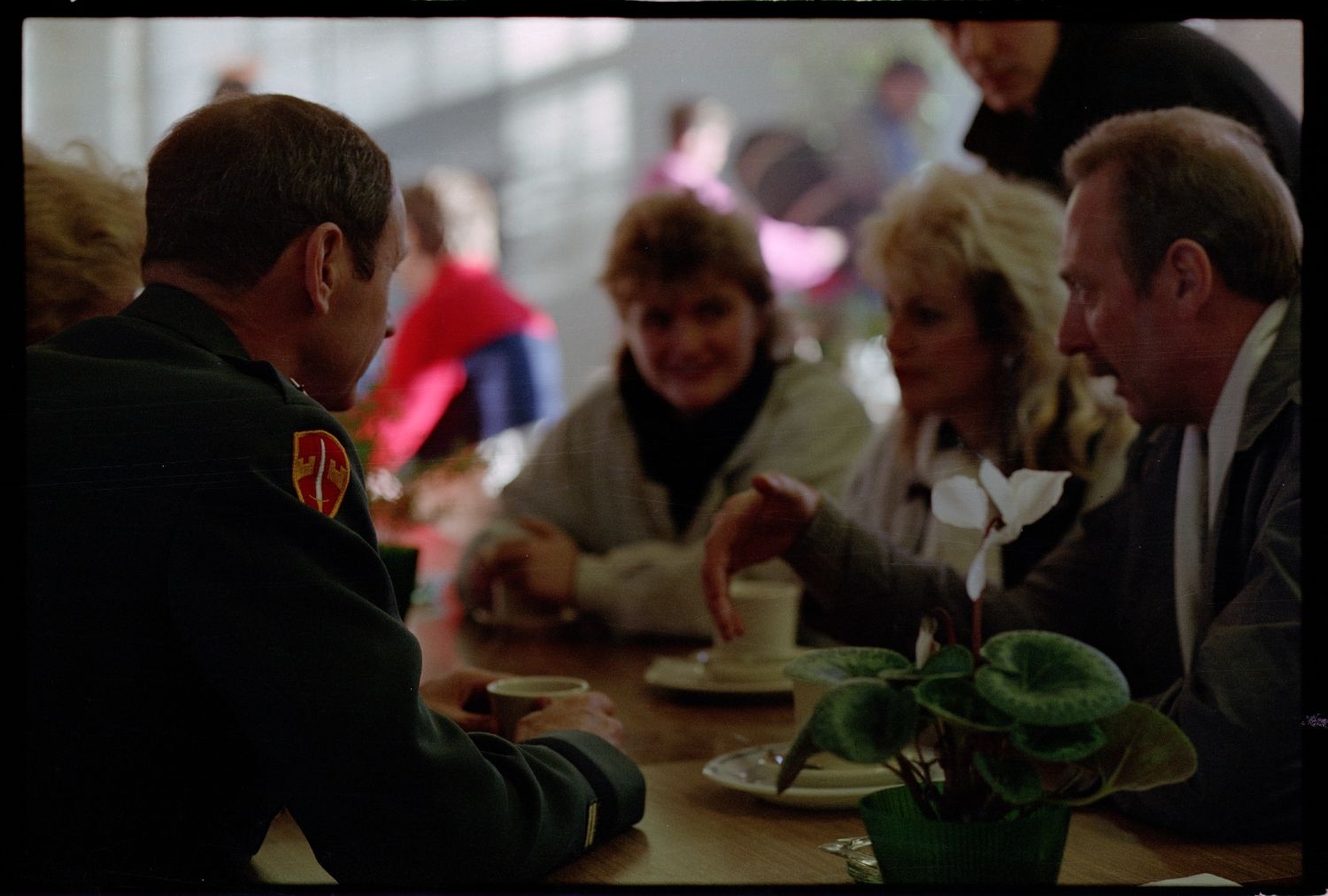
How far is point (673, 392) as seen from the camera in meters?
1.46

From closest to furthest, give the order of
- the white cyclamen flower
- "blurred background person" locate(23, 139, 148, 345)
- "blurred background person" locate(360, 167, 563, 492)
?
the white cyclamen flower < "blurred background person" locate(23, 139, 148, 345) < "blurred background person" locate(360, 167, 563, 492)

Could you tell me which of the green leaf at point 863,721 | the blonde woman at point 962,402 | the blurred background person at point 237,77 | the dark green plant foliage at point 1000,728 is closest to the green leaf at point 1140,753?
the dark green plant foliage at point 1000,728

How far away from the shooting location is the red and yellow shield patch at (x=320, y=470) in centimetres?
80

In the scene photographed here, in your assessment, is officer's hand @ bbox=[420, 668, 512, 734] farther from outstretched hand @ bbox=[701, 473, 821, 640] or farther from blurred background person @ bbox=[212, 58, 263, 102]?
blurred background person @ bbox=[212, 58, 263, 102]

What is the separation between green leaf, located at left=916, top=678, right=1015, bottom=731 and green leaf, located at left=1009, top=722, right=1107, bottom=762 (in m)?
0.01

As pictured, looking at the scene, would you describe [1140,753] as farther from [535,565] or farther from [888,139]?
[535,565]

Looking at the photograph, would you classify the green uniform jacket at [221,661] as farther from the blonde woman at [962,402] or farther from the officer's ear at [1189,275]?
the officer's ear at [1189,275]

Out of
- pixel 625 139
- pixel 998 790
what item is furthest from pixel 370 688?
pixel 625 139

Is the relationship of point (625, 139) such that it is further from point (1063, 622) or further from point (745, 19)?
point (1063, 622)

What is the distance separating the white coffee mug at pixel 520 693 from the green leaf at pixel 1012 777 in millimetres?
425

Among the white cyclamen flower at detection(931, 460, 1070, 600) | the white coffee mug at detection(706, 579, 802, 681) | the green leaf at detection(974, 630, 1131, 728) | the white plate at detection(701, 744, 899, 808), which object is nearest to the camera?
the green leaf at detection(974, 630, 1131, 728)

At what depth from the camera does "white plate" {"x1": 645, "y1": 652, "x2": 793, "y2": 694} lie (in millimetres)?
1242

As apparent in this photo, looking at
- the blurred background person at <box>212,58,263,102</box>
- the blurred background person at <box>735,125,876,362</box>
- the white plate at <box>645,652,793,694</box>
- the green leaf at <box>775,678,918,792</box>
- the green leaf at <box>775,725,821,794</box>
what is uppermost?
the blurred background person at <box>212,58,263,102</box>

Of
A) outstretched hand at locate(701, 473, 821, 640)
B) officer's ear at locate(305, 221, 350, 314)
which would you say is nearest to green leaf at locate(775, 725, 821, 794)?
outstretched hand at locate(701, 473, 821, 640)
